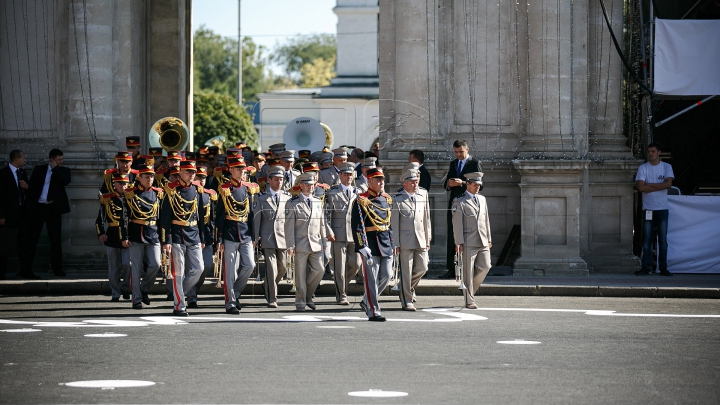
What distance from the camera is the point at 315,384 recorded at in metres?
10.1

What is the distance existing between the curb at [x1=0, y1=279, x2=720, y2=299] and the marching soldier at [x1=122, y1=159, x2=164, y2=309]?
166 centimetres

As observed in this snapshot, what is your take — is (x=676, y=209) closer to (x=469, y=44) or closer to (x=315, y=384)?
(x=469, y=44)

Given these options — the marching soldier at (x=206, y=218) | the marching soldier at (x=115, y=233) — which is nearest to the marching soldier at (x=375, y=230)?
the marching soldier at (x=206, y=218)

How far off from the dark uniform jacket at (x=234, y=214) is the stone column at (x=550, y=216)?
556 cm

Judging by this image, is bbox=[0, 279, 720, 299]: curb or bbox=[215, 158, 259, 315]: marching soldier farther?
bbox=[0, 279, 720, 299]: curb

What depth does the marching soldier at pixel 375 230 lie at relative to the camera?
15.3 m

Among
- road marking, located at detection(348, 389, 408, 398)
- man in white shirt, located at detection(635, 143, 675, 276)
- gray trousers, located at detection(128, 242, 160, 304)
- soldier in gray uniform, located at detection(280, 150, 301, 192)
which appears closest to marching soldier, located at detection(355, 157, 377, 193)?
soldier in gray uniform, located at detection(280, 150, 301, 192)

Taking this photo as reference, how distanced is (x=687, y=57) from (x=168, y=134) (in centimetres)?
945

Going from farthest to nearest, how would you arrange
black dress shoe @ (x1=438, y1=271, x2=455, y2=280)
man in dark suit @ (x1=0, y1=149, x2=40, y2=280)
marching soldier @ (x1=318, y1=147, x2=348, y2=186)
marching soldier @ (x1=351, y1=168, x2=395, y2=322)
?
man in dark suit @ (x1=0, y1=149, x2=40, y2=280) → black dress shoe @ (x1=438, y1=271, x2=455, y2=280) → marching soldier @ (x1=318, y1=147, x2=348, y2=186) → marching soldier @ (x1=351, y1=168, x2=395, y2=322)

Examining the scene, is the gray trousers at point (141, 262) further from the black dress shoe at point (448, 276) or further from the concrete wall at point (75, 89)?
the black dress shoe at point (448, 276)

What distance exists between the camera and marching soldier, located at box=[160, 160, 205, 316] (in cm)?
1573

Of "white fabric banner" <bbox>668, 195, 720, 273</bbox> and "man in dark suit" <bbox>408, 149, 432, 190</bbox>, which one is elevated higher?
"man in dark suit" <bbox>408, 149, 432, 190</bbox>

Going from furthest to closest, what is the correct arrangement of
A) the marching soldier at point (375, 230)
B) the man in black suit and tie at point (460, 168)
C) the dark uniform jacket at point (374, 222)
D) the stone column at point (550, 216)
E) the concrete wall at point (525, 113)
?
the concrete wall at point (525, 113) → the stone column at point (550, 216) → the man in black suit and tie at point (460, 168) → the dark uniform jacket at point (374, 222) → the marching soldier at point (375, 230)

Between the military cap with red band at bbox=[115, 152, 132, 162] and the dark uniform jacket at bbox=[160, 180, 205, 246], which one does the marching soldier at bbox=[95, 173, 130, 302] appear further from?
the dark uniform jacket at bbox=[160, 180, 205, 246]
